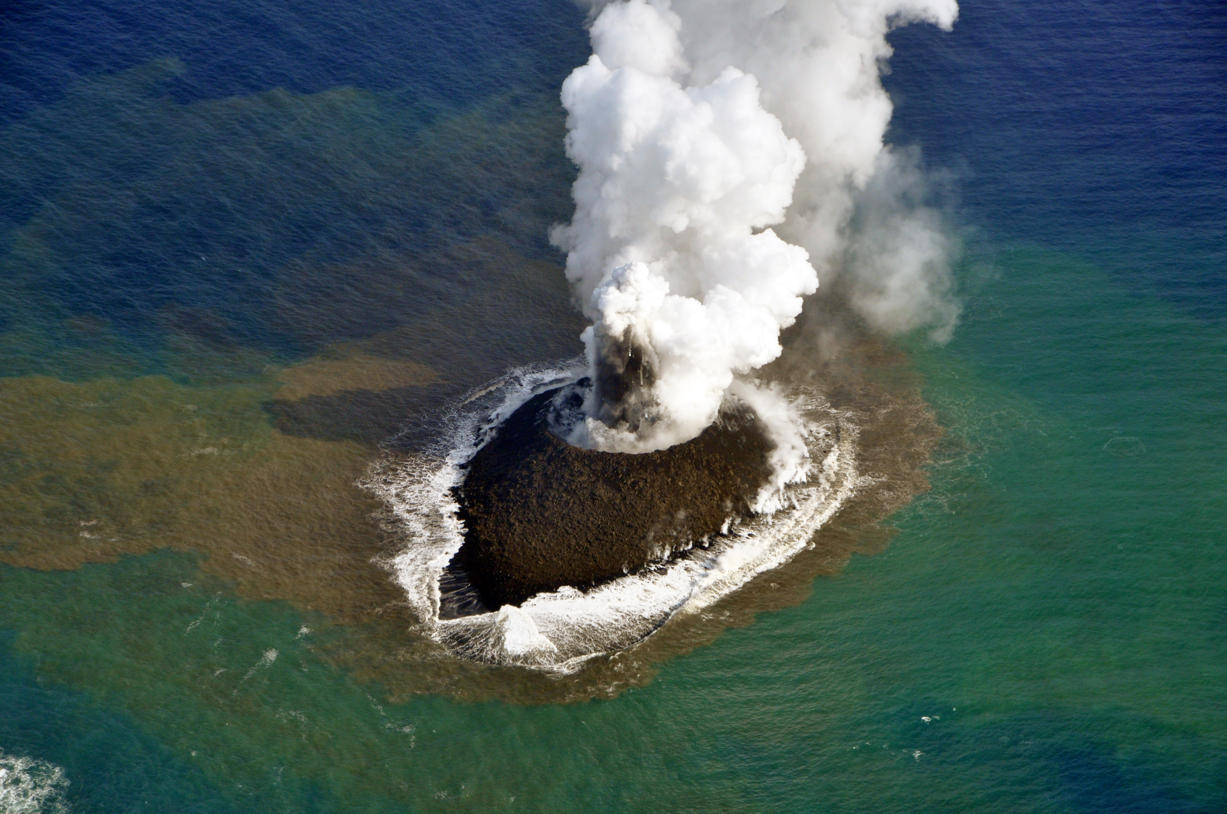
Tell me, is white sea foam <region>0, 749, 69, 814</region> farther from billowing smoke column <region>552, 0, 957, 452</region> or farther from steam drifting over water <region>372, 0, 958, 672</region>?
billowing smoke column <region>552, 0, 957, 452</region>

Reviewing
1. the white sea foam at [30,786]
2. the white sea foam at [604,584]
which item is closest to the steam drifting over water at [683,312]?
the white sea foam at [604,584]

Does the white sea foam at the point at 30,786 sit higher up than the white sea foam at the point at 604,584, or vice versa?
the white sea foam at the point at 604,584

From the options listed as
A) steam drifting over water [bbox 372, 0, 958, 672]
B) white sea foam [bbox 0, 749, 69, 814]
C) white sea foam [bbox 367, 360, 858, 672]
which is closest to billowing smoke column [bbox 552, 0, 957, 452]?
steam drifting over water [bbox 372, 0, 958, 672]

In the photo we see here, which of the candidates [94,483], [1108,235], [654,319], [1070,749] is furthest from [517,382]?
[1108,235]

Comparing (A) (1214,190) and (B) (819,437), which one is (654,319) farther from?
(A) (1214,190)

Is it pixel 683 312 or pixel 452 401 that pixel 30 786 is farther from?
pixel 683 312

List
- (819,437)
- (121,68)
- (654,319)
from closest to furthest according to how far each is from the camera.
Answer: (654,319), (819,437), (121,68)

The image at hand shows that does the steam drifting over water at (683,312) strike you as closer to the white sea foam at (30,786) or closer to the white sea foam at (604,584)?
the white sea foam at (604,584)
